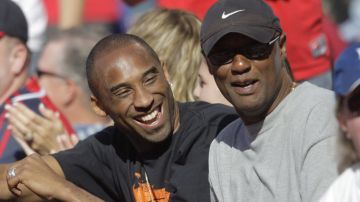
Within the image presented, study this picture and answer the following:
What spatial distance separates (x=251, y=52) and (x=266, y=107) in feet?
0.81

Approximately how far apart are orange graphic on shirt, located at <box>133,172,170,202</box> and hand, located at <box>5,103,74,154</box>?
127 cm

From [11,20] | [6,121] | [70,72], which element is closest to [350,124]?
[6,121]

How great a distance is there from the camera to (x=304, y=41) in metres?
6.92

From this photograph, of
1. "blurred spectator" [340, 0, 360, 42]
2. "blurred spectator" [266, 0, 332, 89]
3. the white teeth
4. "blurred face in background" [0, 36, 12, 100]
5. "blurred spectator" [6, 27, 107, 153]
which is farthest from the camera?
"blurred spectator" [340, 0, 360, 42]

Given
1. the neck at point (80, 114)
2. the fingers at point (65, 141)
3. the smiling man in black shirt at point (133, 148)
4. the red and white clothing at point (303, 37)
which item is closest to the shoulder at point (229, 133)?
the smiling man in black shirt at point (133, 148)

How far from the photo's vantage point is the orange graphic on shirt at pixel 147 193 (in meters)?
5.03

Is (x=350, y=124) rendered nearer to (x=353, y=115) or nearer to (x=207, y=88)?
(x=353, y=115)

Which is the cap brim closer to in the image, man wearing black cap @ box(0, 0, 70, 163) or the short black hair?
the short black hair

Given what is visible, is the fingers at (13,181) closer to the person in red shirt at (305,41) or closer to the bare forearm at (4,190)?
the bare forearm at (4,190)

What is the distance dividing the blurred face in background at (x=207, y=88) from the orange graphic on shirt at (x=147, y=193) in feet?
2.58

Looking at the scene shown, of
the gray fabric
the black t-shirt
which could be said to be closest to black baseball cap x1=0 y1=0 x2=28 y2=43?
the black t-shirt

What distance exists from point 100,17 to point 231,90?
4.01 meters

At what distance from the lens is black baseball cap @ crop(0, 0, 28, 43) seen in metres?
6.77

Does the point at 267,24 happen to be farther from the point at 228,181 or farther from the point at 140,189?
the point at 140,189
